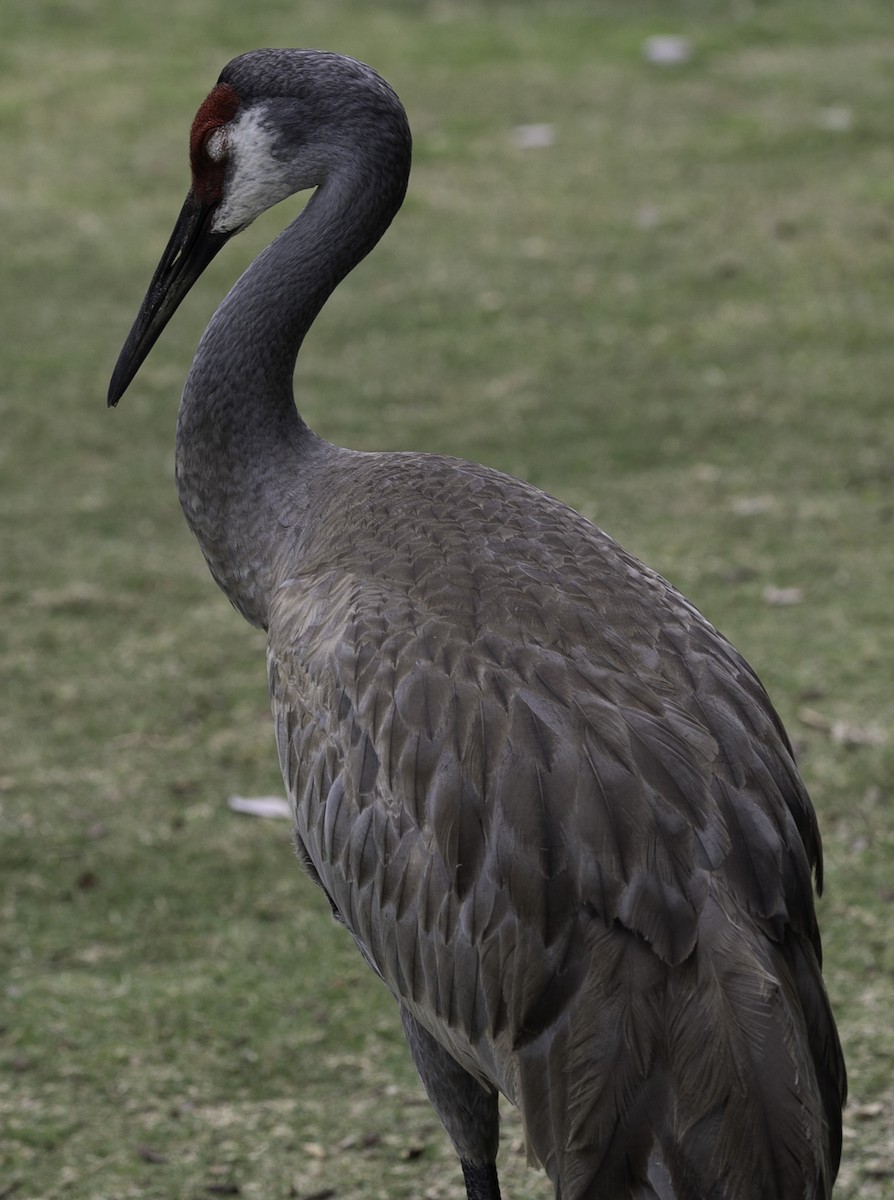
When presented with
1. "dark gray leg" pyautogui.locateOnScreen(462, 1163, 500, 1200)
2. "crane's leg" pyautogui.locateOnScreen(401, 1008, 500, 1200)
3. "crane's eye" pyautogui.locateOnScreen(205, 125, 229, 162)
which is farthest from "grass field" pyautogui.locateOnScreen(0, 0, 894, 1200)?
"crane's eye" pyautogui.locateOnScreen(205, 125, 229, 162)

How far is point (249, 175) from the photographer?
12.9ft

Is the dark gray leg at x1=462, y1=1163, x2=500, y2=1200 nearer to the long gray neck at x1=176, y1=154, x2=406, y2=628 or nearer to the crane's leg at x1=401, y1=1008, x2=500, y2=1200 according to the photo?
the crane's leg at x1=401, y1=1008, x2=500, y2=1200

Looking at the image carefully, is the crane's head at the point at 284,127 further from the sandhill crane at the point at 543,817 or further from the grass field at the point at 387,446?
the grass field at the point at 387,446

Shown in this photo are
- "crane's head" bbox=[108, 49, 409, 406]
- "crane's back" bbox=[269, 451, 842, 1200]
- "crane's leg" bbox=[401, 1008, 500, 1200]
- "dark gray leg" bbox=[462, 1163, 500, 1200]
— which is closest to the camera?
"crane's back" bbox=[269, 451, 842, 1200]

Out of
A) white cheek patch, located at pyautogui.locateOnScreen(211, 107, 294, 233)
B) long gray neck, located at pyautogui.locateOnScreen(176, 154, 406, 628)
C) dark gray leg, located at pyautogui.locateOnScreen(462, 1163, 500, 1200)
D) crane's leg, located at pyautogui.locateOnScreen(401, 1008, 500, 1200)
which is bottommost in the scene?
dark gray leg, located at pyautogui.locateOnScreen(462, 1163, 500, 1200)

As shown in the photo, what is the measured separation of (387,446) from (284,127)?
14.6 feet

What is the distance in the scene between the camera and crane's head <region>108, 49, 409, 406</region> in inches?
152

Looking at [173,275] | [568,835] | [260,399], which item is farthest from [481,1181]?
[173,275]

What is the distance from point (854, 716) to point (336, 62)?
3020 millimetres

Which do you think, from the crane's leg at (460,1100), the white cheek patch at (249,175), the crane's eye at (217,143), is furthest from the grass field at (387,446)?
the crane's eye at (217,143)

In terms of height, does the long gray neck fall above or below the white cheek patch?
below

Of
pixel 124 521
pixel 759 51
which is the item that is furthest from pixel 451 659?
pixel 759 51

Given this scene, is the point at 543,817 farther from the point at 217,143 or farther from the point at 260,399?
the point at 217,143

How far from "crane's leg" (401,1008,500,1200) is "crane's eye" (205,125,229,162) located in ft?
6.50
